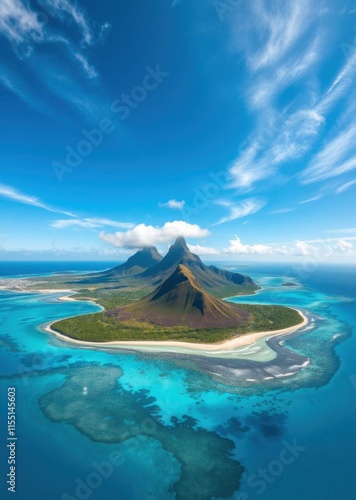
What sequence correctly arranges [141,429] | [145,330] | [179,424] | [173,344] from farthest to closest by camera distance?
1. [145,330]
2. [173,344]
3. [179,424]
4. [141,429]

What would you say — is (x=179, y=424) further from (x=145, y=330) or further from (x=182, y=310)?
(x=182, y=310)

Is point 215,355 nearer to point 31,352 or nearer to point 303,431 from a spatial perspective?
point 303,431

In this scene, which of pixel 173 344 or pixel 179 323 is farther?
pixel 179 323

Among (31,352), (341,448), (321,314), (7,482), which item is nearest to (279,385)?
(341,448)

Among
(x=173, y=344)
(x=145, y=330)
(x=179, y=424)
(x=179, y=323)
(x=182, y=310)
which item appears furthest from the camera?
(x=182, y=310)

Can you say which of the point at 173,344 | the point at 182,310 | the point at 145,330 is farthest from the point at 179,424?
the point at 182,310
